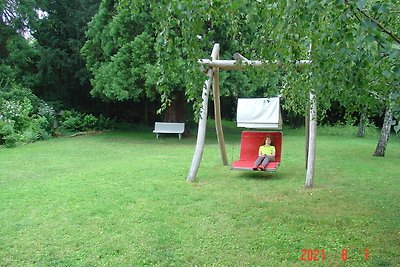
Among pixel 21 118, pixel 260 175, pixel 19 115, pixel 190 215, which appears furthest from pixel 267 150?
pixel 21 118

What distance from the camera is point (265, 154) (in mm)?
7840

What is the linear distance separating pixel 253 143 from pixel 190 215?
11.5ft

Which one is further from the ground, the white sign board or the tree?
the tree

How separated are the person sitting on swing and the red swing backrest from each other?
11 cm

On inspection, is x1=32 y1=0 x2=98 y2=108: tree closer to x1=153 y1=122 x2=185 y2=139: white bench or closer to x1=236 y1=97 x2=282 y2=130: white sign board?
x1=153 y1=122 x2=185 y2=139: white bench

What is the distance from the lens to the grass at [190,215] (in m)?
3.84

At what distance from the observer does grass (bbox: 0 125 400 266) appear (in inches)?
151

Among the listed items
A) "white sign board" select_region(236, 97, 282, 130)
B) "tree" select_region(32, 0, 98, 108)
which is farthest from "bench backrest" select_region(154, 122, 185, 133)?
"white sign board" select_region(236, 97, 282, 130)

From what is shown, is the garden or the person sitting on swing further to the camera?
the person sitting on swing

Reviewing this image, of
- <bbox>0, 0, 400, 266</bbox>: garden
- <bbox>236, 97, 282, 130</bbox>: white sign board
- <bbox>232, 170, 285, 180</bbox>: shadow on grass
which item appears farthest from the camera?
<bbox>236, 97, 282, 130</bbox>: white sign board

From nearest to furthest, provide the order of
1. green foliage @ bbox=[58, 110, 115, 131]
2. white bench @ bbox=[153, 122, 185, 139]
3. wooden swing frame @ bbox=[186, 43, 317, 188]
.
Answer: wooden swing frame @ bbox=[186, 43, 317, 188], white bench @ bbox=[153, 122, 185, 139], green foliage @ bbox=[58, 110, 115, 131]

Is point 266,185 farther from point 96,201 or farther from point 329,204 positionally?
point 96,201

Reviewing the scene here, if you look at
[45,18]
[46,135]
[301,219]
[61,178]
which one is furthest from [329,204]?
[45,18]
